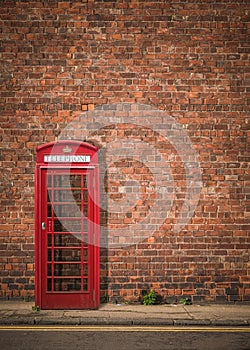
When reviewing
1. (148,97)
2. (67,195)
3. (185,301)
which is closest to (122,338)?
(185,301)

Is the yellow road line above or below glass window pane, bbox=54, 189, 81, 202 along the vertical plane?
below

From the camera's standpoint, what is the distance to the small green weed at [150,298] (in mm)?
9250

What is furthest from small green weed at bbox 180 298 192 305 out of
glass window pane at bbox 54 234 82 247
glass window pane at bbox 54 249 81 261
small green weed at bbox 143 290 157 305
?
glass window pane at bbox 54 234 82 247

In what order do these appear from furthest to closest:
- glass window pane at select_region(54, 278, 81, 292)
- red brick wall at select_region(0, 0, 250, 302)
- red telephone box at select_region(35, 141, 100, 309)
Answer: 1. red brick wall at select_region(0, 0, 250, 302)
2. glass window pane at select_region(54, 278, 81, 292)
3. red telephone box at select_region(35, 141, 100, 309)

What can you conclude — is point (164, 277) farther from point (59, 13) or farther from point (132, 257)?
point (59, 13)

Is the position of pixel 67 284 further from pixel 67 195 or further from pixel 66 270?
pixel 67 195

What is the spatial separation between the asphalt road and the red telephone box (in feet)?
3.83

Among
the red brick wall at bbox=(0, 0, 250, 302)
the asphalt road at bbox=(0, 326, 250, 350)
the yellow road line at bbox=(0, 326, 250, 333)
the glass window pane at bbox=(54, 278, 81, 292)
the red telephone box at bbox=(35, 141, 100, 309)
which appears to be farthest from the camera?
the red brick wall at bbox=(0, 0, 250, 302)

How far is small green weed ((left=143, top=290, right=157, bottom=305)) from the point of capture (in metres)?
9.25

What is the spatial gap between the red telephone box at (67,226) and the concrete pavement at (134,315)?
0.32 metres

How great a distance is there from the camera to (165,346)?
6.85m

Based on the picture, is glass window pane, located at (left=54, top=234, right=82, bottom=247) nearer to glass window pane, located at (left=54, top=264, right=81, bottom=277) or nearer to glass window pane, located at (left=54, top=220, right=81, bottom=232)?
glass window pane, located at (left=54, top=220, right=81, bottom=232)

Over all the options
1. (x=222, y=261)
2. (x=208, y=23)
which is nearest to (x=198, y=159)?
(x=222, y=261)

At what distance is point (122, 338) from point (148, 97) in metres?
4.33
